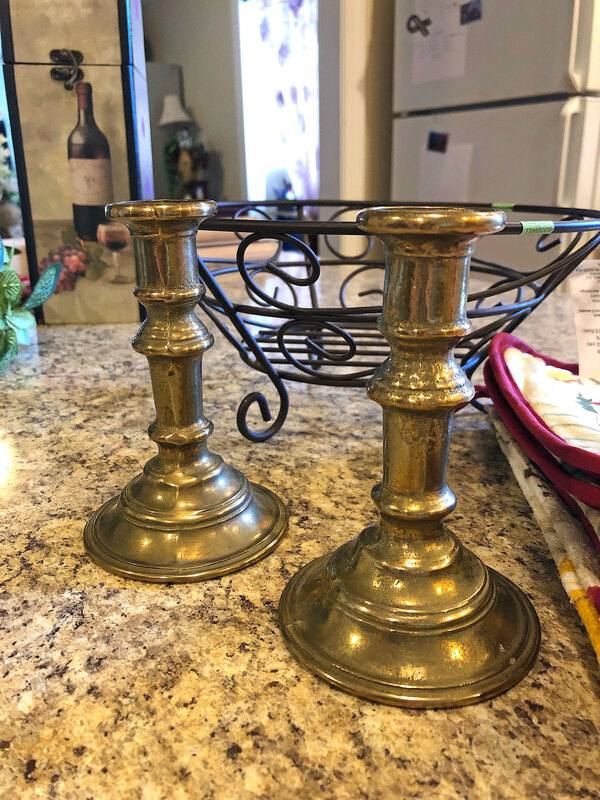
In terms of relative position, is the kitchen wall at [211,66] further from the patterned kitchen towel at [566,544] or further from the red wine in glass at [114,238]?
the patterned kitchen towel at [566,544]

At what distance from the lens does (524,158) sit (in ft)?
4.58

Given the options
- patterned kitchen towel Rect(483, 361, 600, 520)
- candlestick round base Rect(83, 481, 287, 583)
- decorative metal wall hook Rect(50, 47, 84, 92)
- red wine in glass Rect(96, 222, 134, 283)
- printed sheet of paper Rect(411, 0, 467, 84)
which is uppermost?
printed sheet of paper Rect(411, 0, 467, 84)

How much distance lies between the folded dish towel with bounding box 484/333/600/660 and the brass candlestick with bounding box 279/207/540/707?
4cm

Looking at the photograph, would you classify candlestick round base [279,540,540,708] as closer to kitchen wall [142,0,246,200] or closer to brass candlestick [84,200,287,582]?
brass candlestick [84,200,287,582]

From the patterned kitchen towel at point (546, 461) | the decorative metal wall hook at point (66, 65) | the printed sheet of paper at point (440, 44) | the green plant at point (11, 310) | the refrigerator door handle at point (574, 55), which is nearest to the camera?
the patterned kitchen towel at point (546, 461)

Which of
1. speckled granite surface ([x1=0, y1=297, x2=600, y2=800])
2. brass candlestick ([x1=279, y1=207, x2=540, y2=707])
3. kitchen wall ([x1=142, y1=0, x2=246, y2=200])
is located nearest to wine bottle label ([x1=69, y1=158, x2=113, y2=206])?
speckled granite surface ([x1=0, y1=297, x2=600, y2=800])

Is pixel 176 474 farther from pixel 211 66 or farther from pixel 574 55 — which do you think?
pixel 211 66

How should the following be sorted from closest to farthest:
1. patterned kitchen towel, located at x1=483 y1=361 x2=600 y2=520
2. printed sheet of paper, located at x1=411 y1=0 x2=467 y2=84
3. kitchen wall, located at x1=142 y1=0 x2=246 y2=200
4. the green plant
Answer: patterned kitchen towel, located at x1=483 y1=361 x2=600 y2=520, the green plant, printed sheet of paper, located at x1=411 y1=0 x2=467 y2=84, kitchen wall, located at x1=142 y1=0 x2=246 y2=200

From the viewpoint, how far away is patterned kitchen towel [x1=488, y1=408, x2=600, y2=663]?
299 millimetres

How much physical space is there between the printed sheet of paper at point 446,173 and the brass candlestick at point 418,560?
4.78 ft

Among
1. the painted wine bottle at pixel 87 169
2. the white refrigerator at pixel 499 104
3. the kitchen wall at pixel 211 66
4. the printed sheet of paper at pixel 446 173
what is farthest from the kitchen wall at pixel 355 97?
the kitchen wall at pixel 211 66

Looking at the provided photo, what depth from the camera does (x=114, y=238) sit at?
95 centimetres

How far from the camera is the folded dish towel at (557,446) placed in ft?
1.09

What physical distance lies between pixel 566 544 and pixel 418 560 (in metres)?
0.11
